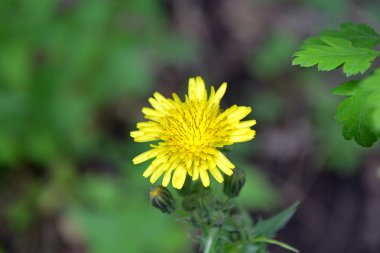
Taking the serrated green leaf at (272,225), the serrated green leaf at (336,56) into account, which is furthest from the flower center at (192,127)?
the serrated green leaf at (336,56)

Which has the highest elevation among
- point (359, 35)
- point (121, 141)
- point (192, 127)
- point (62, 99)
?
point (62, 99)

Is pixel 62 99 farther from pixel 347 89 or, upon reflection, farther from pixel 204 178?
pixel 347 89

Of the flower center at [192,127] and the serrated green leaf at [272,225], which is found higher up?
the flower center at [192,127]

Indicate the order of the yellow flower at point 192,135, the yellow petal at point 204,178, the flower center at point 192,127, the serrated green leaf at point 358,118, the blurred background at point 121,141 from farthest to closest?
1. the blurred background at point 121,141
2. the flower center at point 192,127
3. the yellow flower at point 192,135
4. the yellow petal at point 204,178
5. the serrated green leaf at point 358,118

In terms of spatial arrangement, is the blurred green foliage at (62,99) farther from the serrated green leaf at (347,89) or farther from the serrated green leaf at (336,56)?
the serrated green leaf at (347,89)

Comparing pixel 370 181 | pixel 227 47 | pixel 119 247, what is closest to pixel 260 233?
pixel 119 247

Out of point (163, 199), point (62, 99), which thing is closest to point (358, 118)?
point (163, 199)

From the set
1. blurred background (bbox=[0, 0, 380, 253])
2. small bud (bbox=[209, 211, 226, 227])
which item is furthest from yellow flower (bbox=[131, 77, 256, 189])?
blurred background (bbox=[0, 0, 380, 253])
